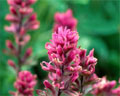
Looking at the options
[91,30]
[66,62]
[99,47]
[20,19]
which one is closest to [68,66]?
[66,62]

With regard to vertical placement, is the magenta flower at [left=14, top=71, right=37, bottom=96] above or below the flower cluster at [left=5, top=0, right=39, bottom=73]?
below

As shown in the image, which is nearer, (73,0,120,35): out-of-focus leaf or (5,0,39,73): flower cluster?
(5,0,39,73): flower cluster

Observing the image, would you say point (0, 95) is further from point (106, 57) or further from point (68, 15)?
point (106, 57)

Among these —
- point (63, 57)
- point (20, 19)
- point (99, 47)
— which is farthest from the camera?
point (99, 47)

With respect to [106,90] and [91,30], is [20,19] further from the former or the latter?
[91,30]

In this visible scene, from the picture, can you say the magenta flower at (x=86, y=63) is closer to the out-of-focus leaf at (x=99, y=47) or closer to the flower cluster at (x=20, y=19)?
the flower cluster at (x=20, y=19)

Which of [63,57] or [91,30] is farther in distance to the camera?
[91,30]

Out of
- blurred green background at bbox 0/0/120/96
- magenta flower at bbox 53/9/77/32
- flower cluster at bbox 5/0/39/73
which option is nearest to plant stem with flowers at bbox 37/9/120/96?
flower cluster at bbox 5/0/39/73

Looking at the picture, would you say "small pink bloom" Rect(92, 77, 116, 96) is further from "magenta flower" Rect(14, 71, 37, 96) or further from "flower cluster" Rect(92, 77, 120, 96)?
"magenta flower" Rect(14, 71, 37, 96)
